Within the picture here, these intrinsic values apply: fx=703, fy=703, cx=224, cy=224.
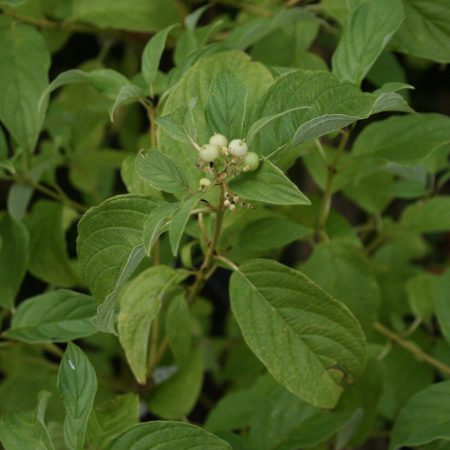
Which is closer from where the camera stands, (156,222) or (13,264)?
(156,222)

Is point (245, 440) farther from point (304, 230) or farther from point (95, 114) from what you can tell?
point (95, 114)

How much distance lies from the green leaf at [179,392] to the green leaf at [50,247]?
192mm

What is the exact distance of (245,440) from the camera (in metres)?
0.81

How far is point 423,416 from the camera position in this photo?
0.73 meters

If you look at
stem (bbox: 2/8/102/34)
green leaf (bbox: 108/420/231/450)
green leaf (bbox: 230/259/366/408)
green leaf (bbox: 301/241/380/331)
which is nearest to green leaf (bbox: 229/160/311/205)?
green leaf (bbox: 230/259/366/408)

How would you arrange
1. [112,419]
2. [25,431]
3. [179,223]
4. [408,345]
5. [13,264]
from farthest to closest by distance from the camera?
1. [408,345]
2. [13,264]
3. [112,419]
4. [25,431]
5. [179,223]

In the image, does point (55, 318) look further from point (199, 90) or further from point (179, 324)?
point (199, 90)

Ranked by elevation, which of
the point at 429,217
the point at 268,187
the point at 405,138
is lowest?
the point at 429,217

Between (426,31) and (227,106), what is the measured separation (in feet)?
1.05

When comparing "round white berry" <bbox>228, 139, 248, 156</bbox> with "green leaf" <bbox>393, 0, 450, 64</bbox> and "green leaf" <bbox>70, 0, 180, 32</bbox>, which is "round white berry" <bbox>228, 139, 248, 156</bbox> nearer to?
"green leaf" <bbox>393, 0, 450, 64</bbox>

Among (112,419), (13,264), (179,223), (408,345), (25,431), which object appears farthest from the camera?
(408,345)

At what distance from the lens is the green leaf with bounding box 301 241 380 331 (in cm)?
90

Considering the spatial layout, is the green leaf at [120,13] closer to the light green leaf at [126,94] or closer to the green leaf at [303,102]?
the light green leaf at [126,94]

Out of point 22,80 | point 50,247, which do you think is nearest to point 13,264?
point 50,247
